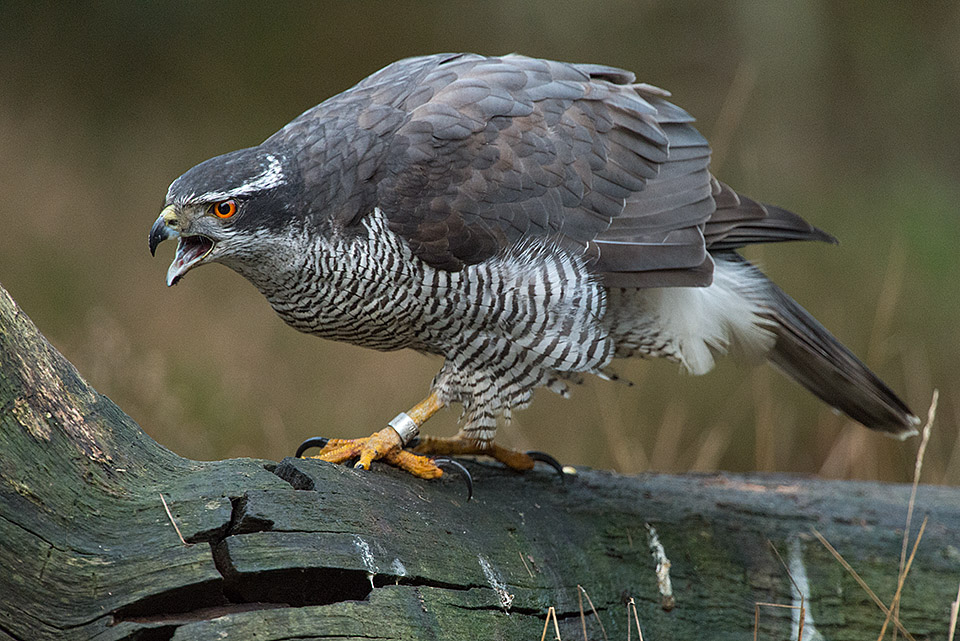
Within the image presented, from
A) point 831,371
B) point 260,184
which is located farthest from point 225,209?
point 831,371

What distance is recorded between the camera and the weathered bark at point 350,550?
182cm

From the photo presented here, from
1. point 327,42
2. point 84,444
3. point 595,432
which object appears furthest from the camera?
point 327,42

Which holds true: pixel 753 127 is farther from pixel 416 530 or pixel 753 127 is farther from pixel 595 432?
pixel 416 530

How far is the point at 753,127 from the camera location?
7.20 metres

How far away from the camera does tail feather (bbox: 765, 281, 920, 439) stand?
3.45 metres

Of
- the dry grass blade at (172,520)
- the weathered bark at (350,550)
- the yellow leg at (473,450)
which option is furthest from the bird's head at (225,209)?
the yellow leg at (473,450)

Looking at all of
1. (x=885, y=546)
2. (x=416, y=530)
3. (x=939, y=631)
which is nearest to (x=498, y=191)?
(x=416, y=530)

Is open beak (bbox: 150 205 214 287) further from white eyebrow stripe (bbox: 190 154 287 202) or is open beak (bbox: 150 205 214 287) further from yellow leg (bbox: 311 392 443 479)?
yellow leg (bbox: 311 392 443 479)

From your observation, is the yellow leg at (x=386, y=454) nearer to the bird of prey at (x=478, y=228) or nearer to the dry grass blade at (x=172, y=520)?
the bird of prey at (x=478, y=228)

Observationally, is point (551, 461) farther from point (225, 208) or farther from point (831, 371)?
point (225, 208)

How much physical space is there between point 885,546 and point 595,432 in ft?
11.3

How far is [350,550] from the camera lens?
6.77ft

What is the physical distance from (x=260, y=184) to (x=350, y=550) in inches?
50.4

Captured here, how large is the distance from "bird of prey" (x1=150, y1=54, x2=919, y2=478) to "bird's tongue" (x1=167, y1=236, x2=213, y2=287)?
0.03 feet
